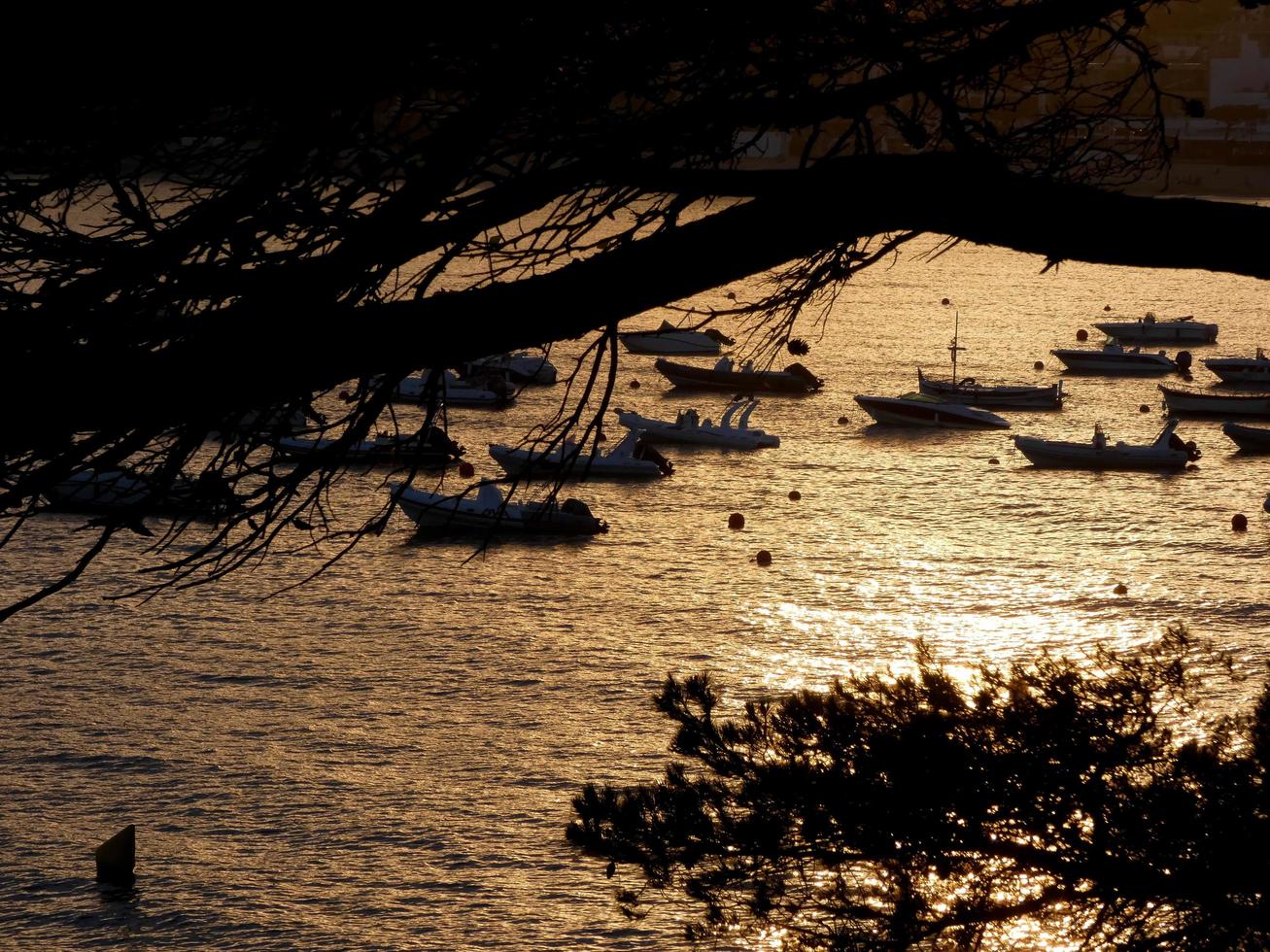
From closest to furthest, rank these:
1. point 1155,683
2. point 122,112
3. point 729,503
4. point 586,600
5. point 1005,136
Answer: point 122,112 → point 1005,136 → point 1155,683 → point 586,600 → point 729,503

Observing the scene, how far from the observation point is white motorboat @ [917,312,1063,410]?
41375 mm

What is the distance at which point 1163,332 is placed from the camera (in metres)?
54.5

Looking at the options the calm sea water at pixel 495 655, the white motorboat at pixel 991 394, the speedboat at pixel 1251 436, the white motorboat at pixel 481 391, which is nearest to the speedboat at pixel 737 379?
the white motorboat at pixel 991 394

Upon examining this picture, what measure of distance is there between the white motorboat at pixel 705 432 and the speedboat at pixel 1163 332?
21.9 metres

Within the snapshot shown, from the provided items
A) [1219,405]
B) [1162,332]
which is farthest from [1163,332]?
[1219,405]

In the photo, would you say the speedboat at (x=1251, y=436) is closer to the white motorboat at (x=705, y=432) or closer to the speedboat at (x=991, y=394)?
the speedboat at (x=991, y=394)

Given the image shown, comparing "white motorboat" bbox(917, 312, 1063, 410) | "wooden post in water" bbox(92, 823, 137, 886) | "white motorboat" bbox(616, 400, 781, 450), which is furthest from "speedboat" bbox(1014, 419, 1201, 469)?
"wooden post in water" bbox(92, 823, 137, 886)

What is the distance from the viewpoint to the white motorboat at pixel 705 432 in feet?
119

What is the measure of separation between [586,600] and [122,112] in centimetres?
2072

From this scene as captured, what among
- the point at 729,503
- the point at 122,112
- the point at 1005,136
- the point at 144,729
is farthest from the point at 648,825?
the point at 729,503

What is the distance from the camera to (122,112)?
4598mm

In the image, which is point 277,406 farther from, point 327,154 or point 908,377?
point 908,377

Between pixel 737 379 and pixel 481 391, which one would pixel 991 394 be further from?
pixel 481 391

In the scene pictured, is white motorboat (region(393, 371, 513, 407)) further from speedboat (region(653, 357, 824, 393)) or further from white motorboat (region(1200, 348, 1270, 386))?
white motorboat (region(1200, 348, 1270, 386))
